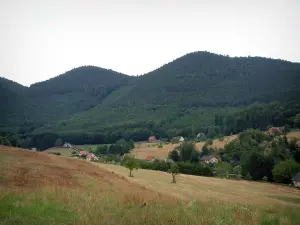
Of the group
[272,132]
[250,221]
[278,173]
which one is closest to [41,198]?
[250,221]

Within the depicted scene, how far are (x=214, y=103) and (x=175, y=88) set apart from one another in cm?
3315

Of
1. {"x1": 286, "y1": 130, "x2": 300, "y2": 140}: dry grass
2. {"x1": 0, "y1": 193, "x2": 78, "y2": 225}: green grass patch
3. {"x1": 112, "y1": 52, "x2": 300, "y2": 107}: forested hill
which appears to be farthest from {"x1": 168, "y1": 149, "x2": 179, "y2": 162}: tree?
{"x1": 112, "y1": 52, "x2": 300, "y2": 107}: forested hill

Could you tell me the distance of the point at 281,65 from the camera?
613 ft

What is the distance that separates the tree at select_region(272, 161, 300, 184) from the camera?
54.4m

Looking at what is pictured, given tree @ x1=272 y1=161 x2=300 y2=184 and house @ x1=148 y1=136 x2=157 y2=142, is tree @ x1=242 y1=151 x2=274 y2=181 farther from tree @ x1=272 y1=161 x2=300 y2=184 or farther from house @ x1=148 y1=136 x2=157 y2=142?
house @ x1=148 y1=136 x2=157 y2=142

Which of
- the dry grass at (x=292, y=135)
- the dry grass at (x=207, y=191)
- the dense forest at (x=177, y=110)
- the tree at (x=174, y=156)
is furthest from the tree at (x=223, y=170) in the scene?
the dense forest at (x=177, y=110)

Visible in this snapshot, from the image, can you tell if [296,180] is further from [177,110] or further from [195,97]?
[195,97]

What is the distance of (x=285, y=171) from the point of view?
180ft

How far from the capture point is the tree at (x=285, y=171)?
5444cm

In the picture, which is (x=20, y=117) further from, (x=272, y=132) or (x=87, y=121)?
(x=272, y=132)

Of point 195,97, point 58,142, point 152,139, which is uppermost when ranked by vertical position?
point 195,97

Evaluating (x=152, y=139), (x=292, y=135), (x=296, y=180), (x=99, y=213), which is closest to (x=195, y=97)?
(x=152, y=139)

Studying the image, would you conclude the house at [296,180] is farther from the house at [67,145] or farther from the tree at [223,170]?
the house at [67,145]

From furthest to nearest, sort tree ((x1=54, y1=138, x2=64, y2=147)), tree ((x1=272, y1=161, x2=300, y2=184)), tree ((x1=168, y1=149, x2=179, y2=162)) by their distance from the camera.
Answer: tree ((x1=54, y1=138, x2=64, y2=147)), tree ((x1=168, y1=149, x2=179, y2=162)), tree ((x1=272, y1=161, x2=300, y2=184))
